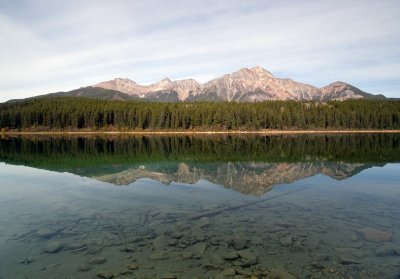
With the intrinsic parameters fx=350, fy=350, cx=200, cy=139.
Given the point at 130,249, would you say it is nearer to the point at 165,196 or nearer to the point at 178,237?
the point at 178,237

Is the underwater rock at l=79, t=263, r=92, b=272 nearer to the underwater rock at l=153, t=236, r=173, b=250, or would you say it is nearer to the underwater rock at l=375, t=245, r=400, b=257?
the underwater rock at l=153, t=236, r=173, b=250

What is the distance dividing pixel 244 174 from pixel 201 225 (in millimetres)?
23096

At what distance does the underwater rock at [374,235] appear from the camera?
20567mm

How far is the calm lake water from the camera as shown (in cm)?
1683

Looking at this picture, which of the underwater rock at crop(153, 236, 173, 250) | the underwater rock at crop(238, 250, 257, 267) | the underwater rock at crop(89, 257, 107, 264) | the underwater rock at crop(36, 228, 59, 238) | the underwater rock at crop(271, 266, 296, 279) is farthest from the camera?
the underwater rock at crop(36, 228, 59, 238)

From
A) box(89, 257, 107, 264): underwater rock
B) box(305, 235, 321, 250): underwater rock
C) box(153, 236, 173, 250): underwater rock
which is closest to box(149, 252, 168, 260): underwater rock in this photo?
box(153, 236, 173, 250): underwater rock

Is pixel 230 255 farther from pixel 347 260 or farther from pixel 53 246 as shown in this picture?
pixel 53 246

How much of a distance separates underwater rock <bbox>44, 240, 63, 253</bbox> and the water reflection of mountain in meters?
18.9

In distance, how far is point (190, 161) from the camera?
200 ft

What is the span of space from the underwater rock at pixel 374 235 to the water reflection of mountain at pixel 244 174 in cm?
1261

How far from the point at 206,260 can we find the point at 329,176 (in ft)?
104

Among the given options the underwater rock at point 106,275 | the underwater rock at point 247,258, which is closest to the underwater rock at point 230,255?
the underwater rock at point 247,258

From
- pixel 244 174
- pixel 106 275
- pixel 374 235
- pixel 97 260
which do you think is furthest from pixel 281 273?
pixel 244 174

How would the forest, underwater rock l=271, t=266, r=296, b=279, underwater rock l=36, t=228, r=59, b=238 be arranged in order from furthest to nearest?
the forest, underwater rock l=36, t=228, r=59, b=238, underwater rock l=271, t=266, r=296, b=279
